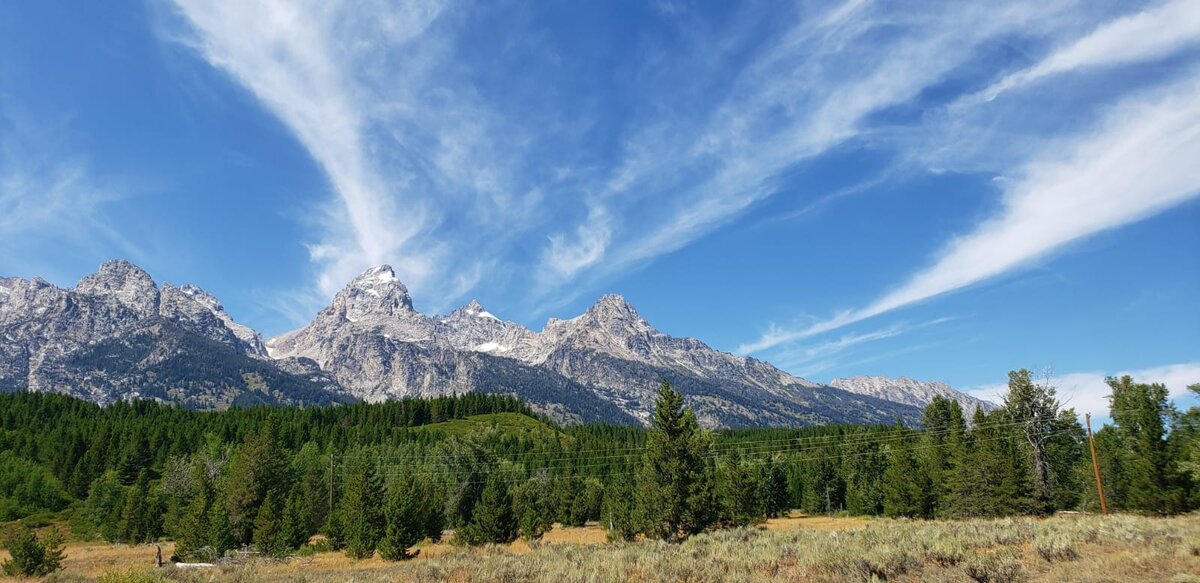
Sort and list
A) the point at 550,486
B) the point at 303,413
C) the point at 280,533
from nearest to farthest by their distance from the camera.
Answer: the point at 280,533 → the point at 550,486 → the point at 303,413

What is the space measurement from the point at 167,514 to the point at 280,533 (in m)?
39.1

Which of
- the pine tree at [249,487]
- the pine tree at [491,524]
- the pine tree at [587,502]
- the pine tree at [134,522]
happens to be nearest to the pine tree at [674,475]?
the pine tree at [491,524]

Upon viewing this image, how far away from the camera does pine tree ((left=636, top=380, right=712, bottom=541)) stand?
1903 inches

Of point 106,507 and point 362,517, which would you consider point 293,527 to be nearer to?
point 362,517

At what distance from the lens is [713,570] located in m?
19.9

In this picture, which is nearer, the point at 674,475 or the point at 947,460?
the point at 674,475

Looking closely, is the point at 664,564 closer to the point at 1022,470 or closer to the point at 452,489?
the point at 1022,470

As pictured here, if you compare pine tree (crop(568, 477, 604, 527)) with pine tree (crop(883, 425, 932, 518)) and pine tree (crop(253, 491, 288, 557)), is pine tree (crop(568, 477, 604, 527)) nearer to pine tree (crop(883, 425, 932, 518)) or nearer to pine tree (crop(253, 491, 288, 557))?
pine tree (crop(883, 425, 932, 518))

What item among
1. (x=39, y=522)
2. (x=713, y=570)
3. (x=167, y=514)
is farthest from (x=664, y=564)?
(x=39, y=522)

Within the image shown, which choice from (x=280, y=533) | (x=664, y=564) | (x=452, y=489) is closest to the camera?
(x=664, y=564)

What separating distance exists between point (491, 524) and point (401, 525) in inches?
409

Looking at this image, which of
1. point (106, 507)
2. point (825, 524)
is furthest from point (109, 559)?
point (825, 524)

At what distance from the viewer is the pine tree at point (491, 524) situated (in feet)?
180

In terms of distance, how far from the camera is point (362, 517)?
49.2m
